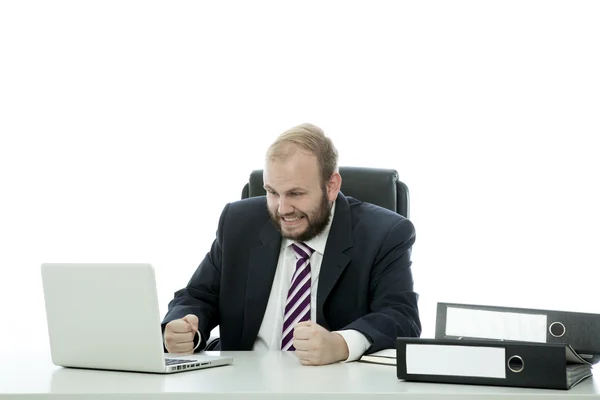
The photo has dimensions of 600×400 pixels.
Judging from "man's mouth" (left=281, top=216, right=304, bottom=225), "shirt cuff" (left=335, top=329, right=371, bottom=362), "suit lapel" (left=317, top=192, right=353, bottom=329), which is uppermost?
"man's mouth" (left=281, top=216, right=304, bottom=225)

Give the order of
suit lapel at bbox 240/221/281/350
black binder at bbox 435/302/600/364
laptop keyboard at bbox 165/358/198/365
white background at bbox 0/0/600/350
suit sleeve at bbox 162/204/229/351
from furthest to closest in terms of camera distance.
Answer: white background at bbox 0/0/600/350, suit lapel at bbox 240/221/281/350, suit sleeve at bbox 162/204/229/351, laptop keyboard at bbox 165/358/198/365, black binder at bbox 435/302/600/364

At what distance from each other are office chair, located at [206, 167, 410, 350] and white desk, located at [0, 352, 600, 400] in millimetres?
961

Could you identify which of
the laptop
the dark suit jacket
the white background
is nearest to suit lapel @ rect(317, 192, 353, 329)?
the dark suit jacket

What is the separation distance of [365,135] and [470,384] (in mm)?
2587

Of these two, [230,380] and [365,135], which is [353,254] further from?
[365,135]

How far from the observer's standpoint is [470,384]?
162cm

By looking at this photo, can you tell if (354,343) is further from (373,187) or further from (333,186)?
(373,187)

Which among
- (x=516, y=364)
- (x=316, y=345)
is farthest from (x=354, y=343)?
(x=516, y=364)

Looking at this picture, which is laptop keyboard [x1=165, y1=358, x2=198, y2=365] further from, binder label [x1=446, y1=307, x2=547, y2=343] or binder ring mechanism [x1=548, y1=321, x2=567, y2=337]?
binder ring mechanism [x1=548, y1=321, x2=567, y2=337]

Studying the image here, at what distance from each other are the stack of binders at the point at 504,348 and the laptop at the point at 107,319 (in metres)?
0.51

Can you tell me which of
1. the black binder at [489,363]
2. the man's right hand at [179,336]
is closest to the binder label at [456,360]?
the black binder at [489,363]

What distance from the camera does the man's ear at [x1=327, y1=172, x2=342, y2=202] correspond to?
2.68 m

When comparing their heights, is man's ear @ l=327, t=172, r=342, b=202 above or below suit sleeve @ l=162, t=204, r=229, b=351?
above

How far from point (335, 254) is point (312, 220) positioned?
5.0 inches
